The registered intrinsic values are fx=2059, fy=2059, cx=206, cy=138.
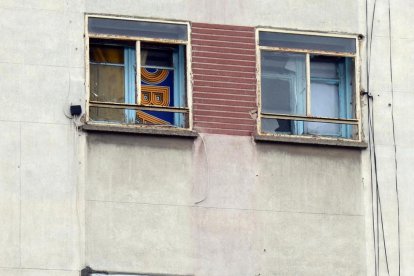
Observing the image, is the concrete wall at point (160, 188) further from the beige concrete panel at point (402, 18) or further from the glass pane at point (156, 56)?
the beige concrete panel at point (402, 18)

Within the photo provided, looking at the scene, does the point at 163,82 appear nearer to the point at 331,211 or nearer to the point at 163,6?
the point at 163,6

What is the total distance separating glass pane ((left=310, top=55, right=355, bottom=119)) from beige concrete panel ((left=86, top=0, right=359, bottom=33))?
0.44 m

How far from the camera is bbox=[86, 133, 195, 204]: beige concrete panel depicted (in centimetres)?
2528

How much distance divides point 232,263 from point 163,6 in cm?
342

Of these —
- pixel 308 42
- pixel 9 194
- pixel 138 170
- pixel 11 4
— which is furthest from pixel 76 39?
pixel 308 42

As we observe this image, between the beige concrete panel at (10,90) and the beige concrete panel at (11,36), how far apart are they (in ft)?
0.34

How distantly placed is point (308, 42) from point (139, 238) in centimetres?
355

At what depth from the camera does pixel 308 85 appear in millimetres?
26438

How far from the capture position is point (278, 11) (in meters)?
26.5

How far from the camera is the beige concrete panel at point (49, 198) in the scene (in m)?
24.8

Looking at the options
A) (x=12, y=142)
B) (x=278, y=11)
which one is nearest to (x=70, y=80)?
(x=12, y=142)

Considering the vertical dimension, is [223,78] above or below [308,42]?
below

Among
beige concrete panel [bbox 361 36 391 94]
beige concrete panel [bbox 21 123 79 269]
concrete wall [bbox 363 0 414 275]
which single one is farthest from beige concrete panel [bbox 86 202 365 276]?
beige concrete panel [bbox 361 36 391 94]

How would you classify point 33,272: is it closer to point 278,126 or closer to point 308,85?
point 278,126
